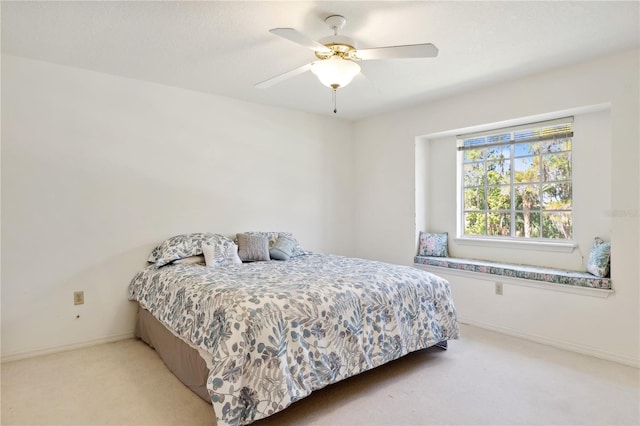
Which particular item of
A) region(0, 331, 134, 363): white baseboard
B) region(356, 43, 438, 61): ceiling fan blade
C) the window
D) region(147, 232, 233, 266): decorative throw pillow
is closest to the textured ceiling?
region(356, 43, 438, 61): ceiling fan blade

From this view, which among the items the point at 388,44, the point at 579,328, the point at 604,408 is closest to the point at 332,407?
the point at 604,408

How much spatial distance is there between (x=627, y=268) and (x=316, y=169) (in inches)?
123

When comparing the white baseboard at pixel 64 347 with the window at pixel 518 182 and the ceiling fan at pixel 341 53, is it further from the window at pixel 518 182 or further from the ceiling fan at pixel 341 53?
the window at pixel 518 182

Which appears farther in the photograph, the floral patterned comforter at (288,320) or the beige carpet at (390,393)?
the beige carpet at (390,393)

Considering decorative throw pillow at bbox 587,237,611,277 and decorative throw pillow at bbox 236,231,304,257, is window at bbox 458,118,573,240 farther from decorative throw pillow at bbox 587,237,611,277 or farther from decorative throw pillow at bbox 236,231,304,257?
decorative throw pillow at bbox 236,231,304,257

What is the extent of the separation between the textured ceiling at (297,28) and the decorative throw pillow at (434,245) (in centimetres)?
168

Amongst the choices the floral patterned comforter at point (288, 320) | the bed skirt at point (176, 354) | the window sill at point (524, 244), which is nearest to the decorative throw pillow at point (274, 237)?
the floral patterned comforter at point (288, 320)

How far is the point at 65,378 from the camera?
246cm

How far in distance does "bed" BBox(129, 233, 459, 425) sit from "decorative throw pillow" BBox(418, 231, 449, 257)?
1.28 m

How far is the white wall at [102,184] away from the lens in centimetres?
280

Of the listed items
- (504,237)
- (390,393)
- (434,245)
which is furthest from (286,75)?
(504,237)

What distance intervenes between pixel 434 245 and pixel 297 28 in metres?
2.79

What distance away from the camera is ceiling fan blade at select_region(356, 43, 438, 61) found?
6.56ft

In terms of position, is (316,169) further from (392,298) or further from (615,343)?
(615,343)
